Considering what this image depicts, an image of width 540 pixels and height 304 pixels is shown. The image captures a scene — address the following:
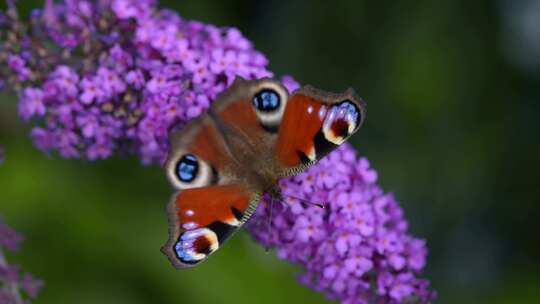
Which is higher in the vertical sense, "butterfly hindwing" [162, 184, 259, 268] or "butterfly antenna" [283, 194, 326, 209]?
"butterfly antenna" [283, 194, 326, 209]

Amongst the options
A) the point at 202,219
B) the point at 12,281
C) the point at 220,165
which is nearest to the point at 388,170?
the point at 220,165

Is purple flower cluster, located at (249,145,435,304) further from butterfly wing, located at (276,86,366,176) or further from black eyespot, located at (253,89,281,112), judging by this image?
black eyespot, located at (253,89,281,112)

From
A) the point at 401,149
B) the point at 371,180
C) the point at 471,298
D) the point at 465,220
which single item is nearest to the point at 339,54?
the point at 401,149

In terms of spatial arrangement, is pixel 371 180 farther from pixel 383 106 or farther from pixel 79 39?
pixel 383 106


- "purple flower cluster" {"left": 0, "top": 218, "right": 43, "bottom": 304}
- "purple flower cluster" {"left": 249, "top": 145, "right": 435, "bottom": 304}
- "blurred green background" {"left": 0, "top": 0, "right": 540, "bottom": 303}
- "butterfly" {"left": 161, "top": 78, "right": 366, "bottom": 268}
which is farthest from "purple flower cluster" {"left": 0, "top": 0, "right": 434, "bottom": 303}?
"blurred green background" {"left": 0, "top": 0, "right": 540, "bottom": 303}

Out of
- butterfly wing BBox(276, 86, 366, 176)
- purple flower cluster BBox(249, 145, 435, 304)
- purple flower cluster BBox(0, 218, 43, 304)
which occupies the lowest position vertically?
purple flower cluster BBox(0, 218, 43, 304)

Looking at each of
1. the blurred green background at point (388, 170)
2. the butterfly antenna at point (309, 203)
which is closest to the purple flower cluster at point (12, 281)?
the blurred green background at point (388, 170)

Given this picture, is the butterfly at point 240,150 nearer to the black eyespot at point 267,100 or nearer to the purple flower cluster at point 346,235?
the black eyespot at point 267,100
